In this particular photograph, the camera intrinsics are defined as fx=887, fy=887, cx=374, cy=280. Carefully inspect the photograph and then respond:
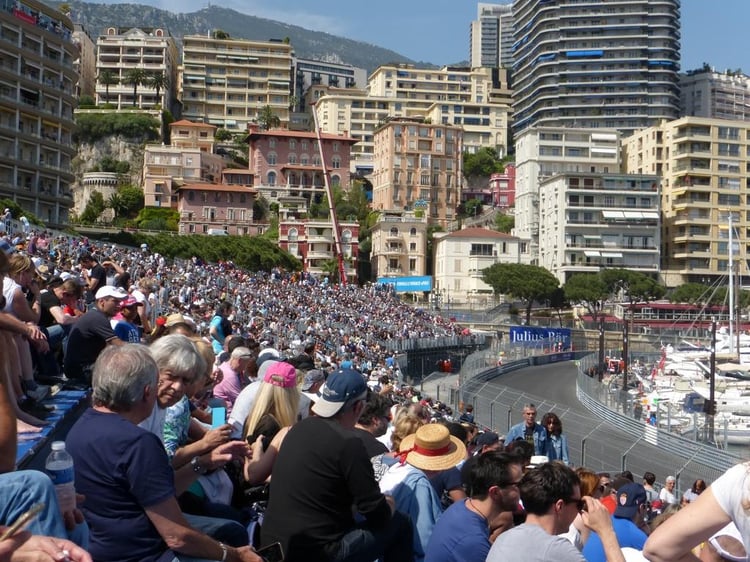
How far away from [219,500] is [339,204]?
9894cm

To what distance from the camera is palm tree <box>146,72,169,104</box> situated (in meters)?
119

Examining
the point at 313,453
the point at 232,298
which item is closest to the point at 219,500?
the point at 313,453

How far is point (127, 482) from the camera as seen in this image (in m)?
4.14

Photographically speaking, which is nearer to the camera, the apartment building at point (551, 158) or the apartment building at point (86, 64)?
the apartment building at point (551, 158)

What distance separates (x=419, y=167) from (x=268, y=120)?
24.2 metres

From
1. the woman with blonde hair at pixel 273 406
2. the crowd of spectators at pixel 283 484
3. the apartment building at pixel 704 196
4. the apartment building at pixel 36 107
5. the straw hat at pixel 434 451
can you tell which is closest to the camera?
the crowd of spectators at pixel 283 484

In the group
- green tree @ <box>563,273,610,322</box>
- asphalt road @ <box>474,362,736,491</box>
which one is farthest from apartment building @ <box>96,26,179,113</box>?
asphalt road @ <box>474,362,736,491</box>

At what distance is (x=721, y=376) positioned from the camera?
1863 inches

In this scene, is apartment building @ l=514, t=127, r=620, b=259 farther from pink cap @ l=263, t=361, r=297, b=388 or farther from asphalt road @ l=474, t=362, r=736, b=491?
pink cap @ l=263, t=361, r=297, b=388

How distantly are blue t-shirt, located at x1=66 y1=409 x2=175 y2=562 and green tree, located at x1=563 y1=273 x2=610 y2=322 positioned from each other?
257 ft

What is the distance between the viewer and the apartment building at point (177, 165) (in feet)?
322

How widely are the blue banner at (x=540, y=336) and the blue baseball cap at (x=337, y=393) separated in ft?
187

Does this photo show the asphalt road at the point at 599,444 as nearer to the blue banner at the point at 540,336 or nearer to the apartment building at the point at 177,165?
the blue banner at the point at 540,336

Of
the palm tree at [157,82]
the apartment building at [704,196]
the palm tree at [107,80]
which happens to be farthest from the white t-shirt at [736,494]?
the palm tree at [107,80]
